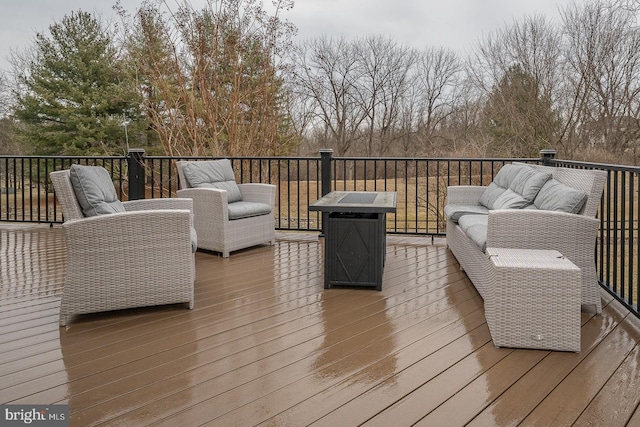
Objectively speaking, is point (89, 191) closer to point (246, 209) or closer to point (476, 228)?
point (246, 209)

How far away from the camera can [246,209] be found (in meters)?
4.83

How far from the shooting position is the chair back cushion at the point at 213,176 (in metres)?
4.91

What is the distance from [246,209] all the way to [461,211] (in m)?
1.91

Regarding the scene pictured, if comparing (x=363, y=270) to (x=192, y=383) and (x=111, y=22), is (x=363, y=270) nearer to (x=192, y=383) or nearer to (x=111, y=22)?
(x=192, y=383)

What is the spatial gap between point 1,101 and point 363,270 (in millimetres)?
13878

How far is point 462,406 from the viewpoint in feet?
6.07

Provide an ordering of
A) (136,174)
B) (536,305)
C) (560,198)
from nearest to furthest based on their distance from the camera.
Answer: (536,305)
(560,198)
(136,174)

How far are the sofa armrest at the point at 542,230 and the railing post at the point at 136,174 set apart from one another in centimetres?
421

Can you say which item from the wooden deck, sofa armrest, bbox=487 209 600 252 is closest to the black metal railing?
sofa armrest, bbox=487 209 600 252

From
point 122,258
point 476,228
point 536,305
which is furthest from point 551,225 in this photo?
point 122,258

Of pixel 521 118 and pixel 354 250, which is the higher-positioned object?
pixel 521 118

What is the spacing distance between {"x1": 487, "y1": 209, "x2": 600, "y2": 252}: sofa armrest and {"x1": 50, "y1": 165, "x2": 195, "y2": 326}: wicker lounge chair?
1801 mm

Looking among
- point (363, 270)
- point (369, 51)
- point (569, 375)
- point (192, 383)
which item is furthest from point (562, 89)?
point (192, 383)

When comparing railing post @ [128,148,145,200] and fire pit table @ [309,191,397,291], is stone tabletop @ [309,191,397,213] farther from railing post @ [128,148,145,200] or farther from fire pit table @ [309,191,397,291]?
railing post @ [128,148,145,200]
